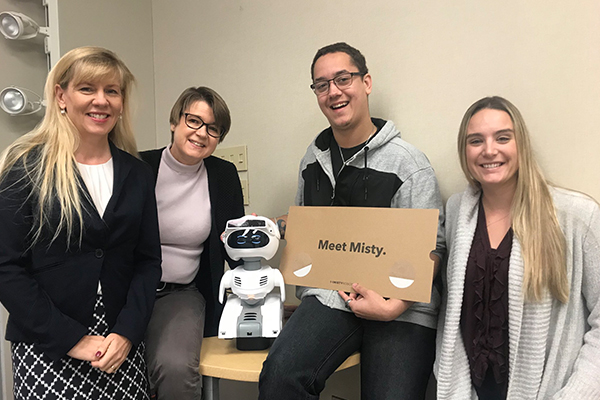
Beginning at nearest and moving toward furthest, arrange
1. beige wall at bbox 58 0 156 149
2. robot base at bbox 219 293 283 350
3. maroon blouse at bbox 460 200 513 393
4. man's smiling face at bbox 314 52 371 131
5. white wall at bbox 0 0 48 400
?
maroon blouse at bbox 460 200 513 393 < robot base at bbox 219 293 283 350 < man's smiling face at bbox 314 52 371 131 < white wall at bbox 0 0 48 400 < beige wall at bbox 58 0 156 149

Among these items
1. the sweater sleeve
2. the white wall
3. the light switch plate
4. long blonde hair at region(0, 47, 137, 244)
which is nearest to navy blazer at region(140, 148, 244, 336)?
long blonde hair at region(0, 47, 137, 244)

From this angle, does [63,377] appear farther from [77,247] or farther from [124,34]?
[124,34]

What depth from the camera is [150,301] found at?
117 cm

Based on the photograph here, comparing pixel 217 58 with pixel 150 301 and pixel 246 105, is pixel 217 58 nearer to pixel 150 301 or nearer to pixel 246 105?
pixel 246 105

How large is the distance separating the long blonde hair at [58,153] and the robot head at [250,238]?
1.27 feet

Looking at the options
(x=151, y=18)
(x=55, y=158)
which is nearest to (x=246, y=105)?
(x=151, y=18)

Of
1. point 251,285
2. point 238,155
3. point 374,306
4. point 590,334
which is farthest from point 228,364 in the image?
point 238,155

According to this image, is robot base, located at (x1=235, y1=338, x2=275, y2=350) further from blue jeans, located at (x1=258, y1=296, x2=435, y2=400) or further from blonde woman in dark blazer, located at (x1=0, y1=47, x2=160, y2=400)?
blonde woman in dark blazer, located at (x1=0, y1=47, x2=160, y2=400)

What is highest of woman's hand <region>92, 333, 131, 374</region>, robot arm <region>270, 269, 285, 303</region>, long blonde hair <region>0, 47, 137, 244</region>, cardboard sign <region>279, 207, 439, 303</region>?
long blonde hair <region>0, 47, 137, 244</region>

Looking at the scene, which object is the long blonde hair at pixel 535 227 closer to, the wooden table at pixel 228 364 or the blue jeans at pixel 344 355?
the blue jeans at pixel 344 355

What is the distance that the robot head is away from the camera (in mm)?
1196

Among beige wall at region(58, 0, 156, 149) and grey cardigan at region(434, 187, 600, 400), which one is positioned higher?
beige wall at region(58, 0, 156, 149)

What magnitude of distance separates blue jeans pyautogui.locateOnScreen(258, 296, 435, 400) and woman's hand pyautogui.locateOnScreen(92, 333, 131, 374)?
1.19 ft

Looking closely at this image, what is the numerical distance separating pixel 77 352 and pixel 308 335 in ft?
1.91
